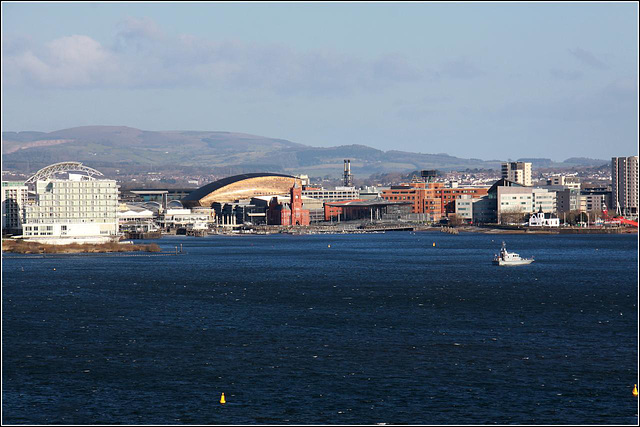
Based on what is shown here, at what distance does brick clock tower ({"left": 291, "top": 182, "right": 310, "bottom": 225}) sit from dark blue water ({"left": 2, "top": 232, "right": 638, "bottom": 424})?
317 feet

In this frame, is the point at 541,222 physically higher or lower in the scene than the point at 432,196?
lower

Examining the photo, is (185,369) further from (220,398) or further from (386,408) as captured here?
(386,408)

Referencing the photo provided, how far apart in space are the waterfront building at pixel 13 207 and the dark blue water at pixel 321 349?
180 feet

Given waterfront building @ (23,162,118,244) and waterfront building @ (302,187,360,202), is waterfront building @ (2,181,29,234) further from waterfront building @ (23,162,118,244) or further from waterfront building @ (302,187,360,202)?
waterfront building @ (302,187,360,202)

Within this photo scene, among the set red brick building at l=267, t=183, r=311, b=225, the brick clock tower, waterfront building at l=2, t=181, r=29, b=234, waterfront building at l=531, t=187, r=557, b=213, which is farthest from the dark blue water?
waterfront building at l=531, t=187, r=557, b=213

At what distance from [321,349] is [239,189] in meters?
149

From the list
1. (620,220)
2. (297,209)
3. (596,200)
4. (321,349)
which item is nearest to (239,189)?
(297,209)

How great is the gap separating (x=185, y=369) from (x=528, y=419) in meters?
9.33

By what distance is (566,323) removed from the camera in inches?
1316

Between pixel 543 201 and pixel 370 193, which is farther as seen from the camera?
pixel 370 193

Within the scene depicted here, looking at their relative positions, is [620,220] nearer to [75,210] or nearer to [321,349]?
[75,210]

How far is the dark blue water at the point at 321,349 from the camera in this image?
21.8m

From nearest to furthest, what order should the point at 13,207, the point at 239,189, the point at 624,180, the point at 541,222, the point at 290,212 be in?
the point at 13,207, the point at 541,222, the point at 290,212, the point at 239,189, the point at 624,180

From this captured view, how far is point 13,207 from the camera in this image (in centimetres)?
10819
